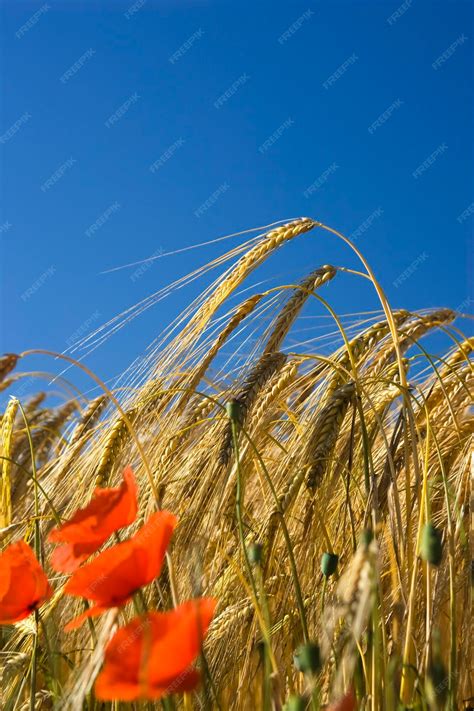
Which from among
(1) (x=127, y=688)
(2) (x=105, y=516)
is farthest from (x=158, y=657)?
(2) (x=105, y=516)

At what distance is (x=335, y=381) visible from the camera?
137 cm

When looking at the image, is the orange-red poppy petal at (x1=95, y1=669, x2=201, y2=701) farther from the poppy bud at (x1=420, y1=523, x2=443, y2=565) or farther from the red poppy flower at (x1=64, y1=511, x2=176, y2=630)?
the poppy bud at (x1=420, y1=523, x2=443, y2=565)

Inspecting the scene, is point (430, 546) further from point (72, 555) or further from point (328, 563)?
point (72, 555)

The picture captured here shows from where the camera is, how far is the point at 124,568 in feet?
1.94

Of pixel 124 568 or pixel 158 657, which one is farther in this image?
pixel 124 568

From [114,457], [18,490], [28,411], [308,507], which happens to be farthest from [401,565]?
[28,411]

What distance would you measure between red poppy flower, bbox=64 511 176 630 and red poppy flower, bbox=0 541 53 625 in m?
0.11

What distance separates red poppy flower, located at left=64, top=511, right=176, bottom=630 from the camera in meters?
0.58

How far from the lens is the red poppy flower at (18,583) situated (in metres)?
0.71

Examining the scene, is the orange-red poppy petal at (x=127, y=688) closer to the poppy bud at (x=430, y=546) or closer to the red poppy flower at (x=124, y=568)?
the red poppy flower at (x=124, y=568)

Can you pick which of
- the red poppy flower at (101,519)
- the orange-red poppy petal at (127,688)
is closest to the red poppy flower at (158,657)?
the orange-red poppy petal at (127,688)

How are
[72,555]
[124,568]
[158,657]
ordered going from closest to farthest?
[158,657]
[124,568]
[72,555]

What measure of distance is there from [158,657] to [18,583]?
289 millimetres

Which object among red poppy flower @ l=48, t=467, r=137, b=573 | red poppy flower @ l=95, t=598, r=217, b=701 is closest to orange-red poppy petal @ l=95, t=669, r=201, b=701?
red poppy flower @ l=95, t=598, r=217, b=701
